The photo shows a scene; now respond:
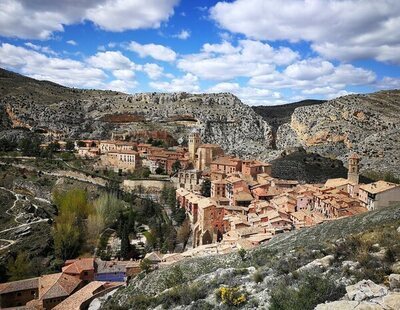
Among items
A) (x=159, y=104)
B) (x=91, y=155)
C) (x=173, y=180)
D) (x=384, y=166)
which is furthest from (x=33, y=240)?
(x=159, y=104)

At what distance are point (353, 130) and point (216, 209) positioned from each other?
151 ft

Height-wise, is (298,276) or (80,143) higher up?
(80,143)

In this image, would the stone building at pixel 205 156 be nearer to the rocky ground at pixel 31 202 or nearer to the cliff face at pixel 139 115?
the rocky ground at pixel 31 202

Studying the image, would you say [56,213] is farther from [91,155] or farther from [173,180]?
[91,155]

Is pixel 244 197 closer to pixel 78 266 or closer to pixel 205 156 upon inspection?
pixel 78 266

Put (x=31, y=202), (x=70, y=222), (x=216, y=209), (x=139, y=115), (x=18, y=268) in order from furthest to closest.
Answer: (x=139, y=115), (x=31, y=202), (x=70, y=222), (x=216, y=209), (x=18, y=268)

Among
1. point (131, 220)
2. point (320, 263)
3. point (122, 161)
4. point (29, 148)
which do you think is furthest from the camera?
point (29, 148)

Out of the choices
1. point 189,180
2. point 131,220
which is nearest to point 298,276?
point 131,220

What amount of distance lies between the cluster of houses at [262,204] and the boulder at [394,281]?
15775mm

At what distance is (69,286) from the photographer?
27.8 metres

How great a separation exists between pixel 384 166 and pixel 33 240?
161ft

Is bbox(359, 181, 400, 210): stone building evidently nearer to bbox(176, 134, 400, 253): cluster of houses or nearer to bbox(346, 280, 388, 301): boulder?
bbox(176, 134, 400, 253): cluster of houses

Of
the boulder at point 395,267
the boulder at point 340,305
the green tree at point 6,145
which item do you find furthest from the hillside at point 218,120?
the boulder at point 340,305

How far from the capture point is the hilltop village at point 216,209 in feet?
89.1
